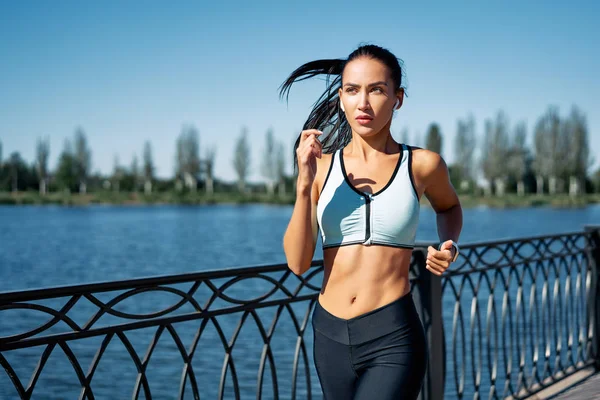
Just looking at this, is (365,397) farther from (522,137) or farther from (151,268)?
(522,137)

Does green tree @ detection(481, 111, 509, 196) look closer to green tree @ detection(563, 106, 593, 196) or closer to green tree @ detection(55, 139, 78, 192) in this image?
green tree @ detection(563, 106, 593, 196)

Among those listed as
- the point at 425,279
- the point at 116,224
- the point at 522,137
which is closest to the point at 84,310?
the point at 425,279

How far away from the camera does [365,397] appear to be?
206 centimetres

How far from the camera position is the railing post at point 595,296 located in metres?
5.43

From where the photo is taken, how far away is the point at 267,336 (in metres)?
3.34

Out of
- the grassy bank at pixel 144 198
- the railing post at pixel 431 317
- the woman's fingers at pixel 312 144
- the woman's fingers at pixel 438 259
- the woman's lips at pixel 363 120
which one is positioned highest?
the woman's lips at pixel 363 120

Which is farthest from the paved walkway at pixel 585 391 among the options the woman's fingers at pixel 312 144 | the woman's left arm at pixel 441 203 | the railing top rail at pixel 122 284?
the woman's fingers at pixel 312 144

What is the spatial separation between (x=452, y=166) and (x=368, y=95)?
8272 centimetres

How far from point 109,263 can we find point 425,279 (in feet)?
88.4

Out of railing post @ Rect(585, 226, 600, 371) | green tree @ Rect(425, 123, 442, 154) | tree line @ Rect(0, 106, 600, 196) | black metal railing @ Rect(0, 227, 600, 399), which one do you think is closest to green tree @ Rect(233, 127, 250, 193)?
tree line @ Rect(0, 106, 600, 196)

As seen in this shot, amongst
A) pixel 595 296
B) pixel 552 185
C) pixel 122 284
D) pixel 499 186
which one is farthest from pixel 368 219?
pixel 499 186

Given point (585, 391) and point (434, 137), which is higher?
point (434, 137)

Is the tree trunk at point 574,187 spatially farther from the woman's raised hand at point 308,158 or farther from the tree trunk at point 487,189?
the woman's raised hand at point 308,158

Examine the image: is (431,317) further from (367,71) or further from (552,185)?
(552,185)
